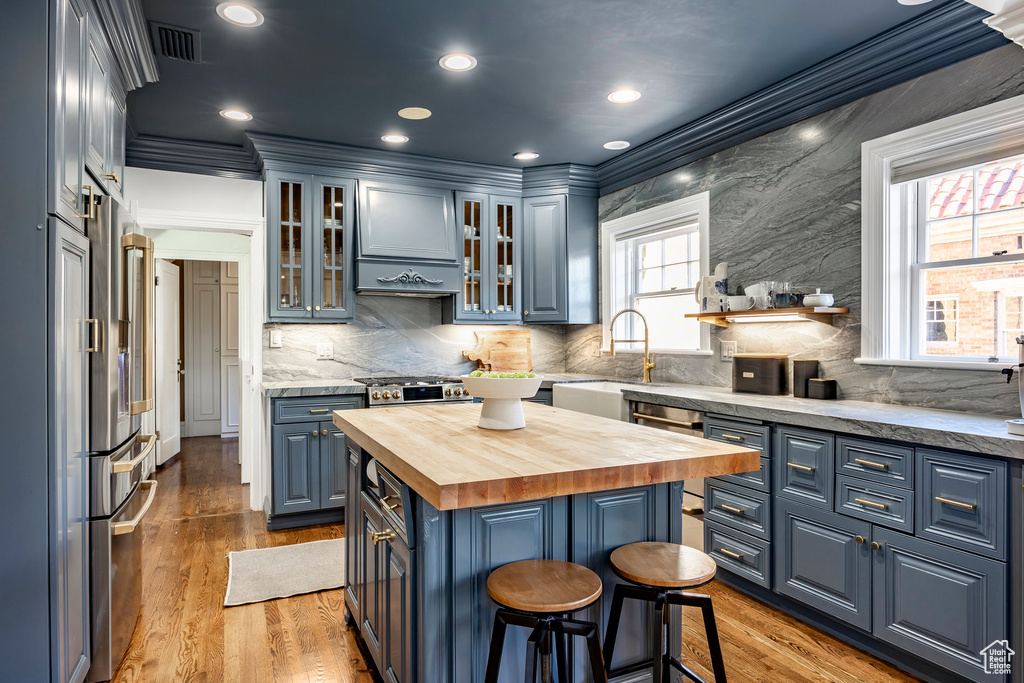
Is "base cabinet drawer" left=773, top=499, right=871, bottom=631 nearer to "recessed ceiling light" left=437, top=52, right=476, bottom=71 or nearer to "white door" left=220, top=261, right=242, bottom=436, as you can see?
"recessed ceiling light" left=437, top=52, right=476, bottom=71

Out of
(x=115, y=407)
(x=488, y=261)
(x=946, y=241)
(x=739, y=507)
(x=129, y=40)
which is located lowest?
(x=739, y=507)

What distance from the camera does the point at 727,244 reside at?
3729 millimetres

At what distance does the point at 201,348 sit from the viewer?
24.1 ft

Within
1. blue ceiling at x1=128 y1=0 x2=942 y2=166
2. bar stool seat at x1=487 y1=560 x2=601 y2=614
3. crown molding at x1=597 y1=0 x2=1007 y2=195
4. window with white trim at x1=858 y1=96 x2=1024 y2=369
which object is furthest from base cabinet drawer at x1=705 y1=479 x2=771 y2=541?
blue ceiling at x1=128 y1=0 x2=942 y2=166

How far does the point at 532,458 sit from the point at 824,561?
167 centimetres

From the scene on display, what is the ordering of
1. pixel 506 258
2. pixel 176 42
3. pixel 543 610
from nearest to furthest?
pixel 543 610 → pixel 176 42 → pixel 506 258

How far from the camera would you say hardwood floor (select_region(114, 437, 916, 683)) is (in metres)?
2.22

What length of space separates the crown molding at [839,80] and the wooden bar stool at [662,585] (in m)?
2.43

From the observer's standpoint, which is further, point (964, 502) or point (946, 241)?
point (946, 241)

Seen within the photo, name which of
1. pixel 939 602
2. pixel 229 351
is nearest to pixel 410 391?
pixel 939 602

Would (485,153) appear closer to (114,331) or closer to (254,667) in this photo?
(114,331)

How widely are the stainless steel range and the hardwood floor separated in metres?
1.24

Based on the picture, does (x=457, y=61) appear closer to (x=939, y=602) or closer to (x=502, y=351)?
(x=502, y=351)

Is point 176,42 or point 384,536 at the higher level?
point 176,42
